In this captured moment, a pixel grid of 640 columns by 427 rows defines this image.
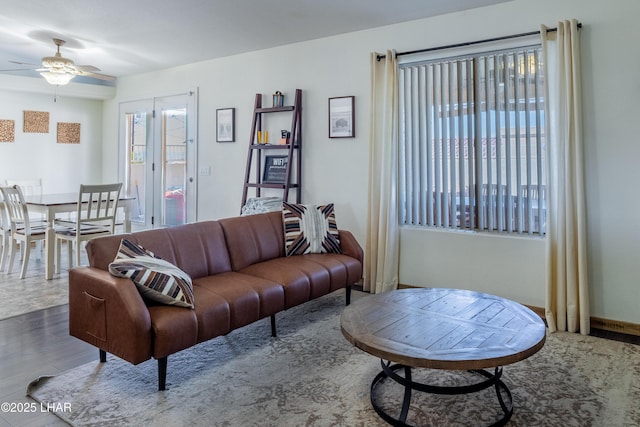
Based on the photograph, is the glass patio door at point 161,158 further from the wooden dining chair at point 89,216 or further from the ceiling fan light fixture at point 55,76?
the ceiling fan light fixture at point 55,76

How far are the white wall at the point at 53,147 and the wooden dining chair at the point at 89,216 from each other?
6.26 ft

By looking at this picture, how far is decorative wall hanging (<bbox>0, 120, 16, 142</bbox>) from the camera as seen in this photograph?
596 centimetres

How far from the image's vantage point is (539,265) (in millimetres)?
3465

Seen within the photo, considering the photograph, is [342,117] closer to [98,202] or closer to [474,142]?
[474,142]

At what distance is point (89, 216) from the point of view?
4629 mm

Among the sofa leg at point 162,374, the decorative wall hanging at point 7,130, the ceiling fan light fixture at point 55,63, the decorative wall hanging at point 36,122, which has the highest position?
the ceiling fan light fixture at point 55,63

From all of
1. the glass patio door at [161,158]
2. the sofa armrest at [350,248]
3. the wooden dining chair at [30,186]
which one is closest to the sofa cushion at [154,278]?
the sofa armrest at [350,248]

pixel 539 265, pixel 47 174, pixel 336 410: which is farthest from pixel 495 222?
pixel 47 174

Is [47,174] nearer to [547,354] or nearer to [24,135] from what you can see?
[24,135]

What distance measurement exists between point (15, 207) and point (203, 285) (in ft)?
10.1

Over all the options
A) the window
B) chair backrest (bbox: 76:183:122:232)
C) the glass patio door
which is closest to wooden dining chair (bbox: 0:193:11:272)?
chair backrest (bbox: 76:183:122:232)

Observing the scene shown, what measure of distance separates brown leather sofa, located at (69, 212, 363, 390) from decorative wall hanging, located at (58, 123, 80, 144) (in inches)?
186

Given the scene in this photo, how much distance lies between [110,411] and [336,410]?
3.55 ft

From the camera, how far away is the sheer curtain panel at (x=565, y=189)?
3.13 metres
